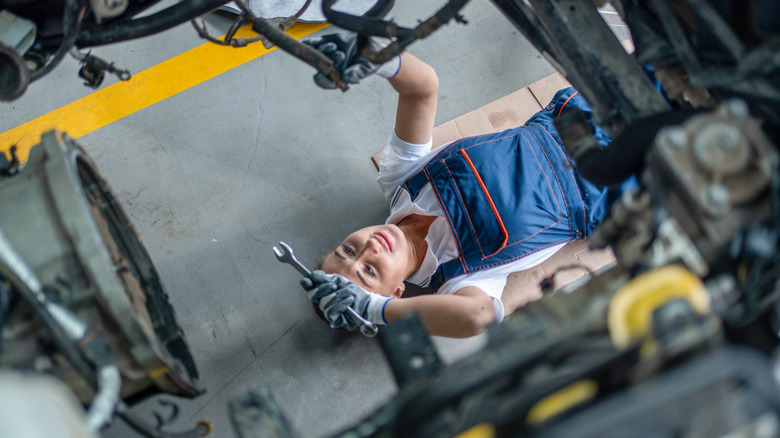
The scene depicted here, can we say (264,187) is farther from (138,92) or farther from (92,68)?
(92,68)

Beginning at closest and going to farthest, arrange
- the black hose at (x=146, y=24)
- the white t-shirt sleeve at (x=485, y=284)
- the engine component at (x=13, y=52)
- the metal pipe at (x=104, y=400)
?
the metal pipe at (x=104, y=400) < the engine component at (x=13, y=52) < the black hose at (x=146, y=24) < the white t-shirt sleeve at (x=485, y=284)

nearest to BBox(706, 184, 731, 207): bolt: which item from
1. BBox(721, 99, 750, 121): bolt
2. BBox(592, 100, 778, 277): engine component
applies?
BBox(592, 100, 778, 277): engine component

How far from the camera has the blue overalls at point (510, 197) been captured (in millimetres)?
1983

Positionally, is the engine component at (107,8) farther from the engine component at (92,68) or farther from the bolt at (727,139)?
the bolt at (727,139)

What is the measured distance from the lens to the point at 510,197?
6.55 feet

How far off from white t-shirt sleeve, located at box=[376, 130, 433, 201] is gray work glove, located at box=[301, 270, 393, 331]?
1.73 ft

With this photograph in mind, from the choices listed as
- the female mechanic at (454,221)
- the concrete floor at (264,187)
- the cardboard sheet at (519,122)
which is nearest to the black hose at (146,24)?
the female mechanic at (454,221)

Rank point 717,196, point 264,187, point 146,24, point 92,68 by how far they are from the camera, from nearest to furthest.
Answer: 1. point 717,196
2. point 146,24
3. point 92,68
4. point 264,187

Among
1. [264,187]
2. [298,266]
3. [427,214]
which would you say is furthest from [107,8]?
[427,214]

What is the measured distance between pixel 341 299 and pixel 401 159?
2.13 ft

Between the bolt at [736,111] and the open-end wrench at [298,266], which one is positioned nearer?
the bolt at [736,111]

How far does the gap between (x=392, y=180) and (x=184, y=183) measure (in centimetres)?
96

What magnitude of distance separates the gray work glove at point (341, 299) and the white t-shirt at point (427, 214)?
0.28m

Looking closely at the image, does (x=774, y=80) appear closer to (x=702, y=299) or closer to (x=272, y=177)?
(x=702, y=299)
